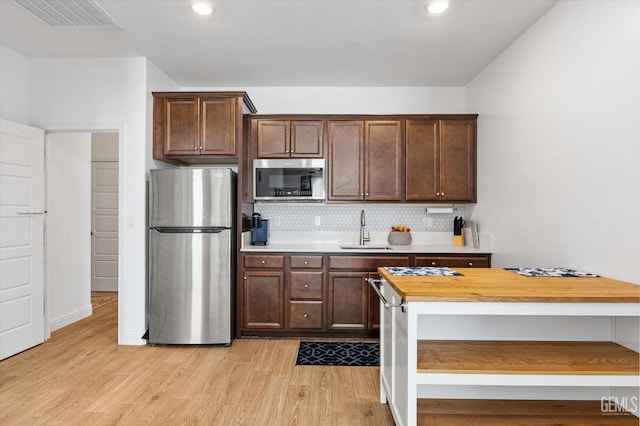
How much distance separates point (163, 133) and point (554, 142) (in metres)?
3.42

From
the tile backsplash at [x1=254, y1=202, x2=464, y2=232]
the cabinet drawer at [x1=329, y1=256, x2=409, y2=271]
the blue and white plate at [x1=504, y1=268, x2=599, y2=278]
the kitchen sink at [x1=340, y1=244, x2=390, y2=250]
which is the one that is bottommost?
the cabinet drawer at [x1=329, y1=256, x2=409, y2=271]

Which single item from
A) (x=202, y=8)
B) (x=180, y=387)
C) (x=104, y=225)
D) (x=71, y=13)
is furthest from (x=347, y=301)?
(x=104, y=225)

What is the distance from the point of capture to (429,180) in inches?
152

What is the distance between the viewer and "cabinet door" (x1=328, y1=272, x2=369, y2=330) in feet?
11.8

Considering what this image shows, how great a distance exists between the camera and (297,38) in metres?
3.06

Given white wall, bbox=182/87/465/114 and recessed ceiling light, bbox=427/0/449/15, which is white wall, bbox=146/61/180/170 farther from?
recessed ceiling light, bbox=427/0/449/15

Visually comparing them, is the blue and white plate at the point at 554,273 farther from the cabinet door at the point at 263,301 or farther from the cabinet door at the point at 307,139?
the cabinet door at the point at 307,139

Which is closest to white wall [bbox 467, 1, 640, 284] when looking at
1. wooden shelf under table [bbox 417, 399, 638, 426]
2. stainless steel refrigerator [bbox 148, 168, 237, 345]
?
wooden shelf under table [bbox 417, 399, 638, 426]

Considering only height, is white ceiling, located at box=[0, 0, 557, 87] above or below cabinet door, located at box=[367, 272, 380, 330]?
above

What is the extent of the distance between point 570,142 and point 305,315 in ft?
8.65

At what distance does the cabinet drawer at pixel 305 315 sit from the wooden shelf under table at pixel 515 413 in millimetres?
1747

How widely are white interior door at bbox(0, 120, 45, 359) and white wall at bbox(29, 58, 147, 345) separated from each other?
372 mm

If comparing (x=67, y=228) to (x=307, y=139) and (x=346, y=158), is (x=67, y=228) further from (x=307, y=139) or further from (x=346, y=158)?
(x=346, y=158)

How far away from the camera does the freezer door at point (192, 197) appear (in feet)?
11.1
